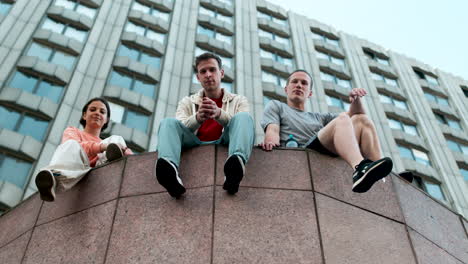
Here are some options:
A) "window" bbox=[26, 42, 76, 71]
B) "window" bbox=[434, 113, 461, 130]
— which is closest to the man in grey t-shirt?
"window" bbox=[26, 42, 76, 71]

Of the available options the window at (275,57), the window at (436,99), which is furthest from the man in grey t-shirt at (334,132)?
the window at (436,99)

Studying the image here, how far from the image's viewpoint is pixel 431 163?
88.5 feet

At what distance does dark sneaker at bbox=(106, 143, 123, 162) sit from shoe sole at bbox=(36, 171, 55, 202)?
1036mm

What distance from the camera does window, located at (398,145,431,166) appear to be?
87.1ft

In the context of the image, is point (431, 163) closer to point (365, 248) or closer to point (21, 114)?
point (21, 114)

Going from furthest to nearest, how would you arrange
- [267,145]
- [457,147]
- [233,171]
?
[457,147], [267,145], [233,171]

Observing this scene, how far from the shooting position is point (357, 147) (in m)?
4.71

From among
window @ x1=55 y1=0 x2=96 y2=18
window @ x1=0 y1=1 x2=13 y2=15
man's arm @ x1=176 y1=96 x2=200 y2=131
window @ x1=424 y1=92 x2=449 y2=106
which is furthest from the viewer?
window @ x1=424 y1=92 x2=449 y2=106

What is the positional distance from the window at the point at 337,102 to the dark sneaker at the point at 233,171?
2283 centimetres

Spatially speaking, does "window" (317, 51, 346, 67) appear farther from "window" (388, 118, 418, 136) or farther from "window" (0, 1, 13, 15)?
"window" (0, 1, 13, 15)

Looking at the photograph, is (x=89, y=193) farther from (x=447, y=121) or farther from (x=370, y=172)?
(x=447, y=121)

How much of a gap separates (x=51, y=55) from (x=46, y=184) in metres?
17.5

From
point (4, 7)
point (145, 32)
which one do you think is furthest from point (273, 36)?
point (4, 7)

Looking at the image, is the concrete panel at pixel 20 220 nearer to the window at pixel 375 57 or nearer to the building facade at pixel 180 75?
the building facade at pixel 180 75
